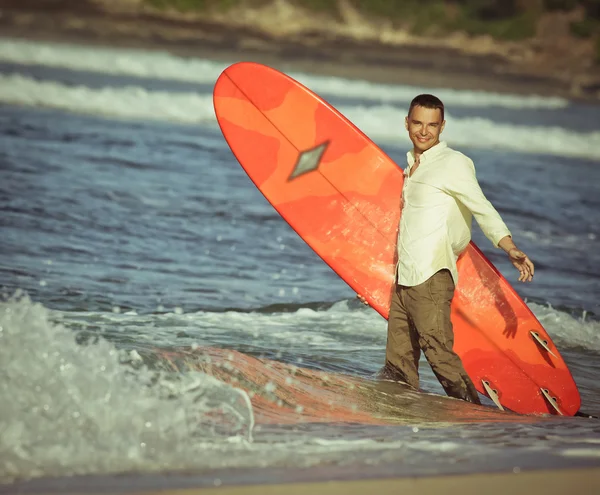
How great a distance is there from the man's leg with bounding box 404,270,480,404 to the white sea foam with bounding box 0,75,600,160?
43.0 ft

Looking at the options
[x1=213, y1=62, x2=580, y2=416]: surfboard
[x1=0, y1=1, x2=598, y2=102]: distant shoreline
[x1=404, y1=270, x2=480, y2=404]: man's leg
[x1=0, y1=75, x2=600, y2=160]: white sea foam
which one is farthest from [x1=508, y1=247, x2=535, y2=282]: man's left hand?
[x1=0, y1=1, x2=598, y2=102]: distant shoreline

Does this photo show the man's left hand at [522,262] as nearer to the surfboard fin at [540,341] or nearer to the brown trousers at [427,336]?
the brown trousers at [427,336]

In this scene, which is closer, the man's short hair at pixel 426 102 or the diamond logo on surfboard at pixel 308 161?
the man's short hair at pixel 426 102

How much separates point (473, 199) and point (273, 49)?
1000 inches

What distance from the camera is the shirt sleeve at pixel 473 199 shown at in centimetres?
364

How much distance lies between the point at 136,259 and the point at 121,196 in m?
2.37

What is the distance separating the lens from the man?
3672 millimetres

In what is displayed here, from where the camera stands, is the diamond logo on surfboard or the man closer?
the man

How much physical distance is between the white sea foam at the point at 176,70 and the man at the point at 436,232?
20375 millimetres

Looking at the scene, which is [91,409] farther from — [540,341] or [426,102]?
[540,341]

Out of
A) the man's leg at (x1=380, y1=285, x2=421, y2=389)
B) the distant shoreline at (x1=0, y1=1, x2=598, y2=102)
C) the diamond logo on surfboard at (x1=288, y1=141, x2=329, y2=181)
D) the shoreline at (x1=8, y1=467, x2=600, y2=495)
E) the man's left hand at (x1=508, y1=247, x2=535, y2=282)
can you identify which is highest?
the distant shoreline at (x1=0, y1=1, x2=598, y2=102)

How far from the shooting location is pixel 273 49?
28359 millimetres

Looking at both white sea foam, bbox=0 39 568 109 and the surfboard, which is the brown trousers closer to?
the surfboard

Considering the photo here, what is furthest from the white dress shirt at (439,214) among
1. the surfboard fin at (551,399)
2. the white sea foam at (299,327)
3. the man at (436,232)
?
the white sea foam at (299,327)
